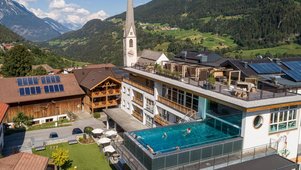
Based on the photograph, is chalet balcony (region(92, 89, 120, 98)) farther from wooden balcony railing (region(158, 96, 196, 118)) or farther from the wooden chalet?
wooden balcony railing (region(158, 96, 196, 118))

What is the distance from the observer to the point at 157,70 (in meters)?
33.0

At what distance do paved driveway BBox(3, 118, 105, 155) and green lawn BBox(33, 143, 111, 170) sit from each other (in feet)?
11.0

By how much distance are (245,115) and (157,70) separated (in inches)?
557

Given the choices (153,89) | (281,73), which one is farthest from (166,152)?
(281,73)

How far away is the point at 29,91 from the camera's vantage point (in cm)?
4550

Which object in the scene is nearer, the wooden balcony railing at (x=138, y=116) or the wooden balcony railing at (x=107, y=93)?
the wooden balcony railing at (x=138, y=116)

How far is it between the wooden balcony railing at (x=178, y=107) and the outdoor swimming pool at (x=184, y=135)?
65.1 inches

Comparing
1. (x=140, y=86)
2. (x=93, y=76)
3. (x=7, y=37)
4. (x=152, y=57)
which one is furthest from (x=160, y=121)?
(x=7, y=37)

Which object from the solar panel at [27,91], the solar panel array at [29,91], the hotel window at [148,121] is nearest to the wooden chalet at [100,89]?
the solar panel array at [29,91]

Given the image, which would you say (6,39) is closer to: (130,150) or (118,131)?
(118,131)

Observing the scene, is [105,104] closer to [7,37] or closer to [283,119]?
[283,119]

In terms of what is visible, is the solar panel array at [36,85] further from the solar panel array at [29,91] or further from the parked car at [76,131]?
the parked car at [76,131]

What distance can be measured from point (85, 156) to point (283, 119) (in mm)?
20980

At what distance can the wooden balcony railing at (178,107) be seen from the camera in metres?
25.9
